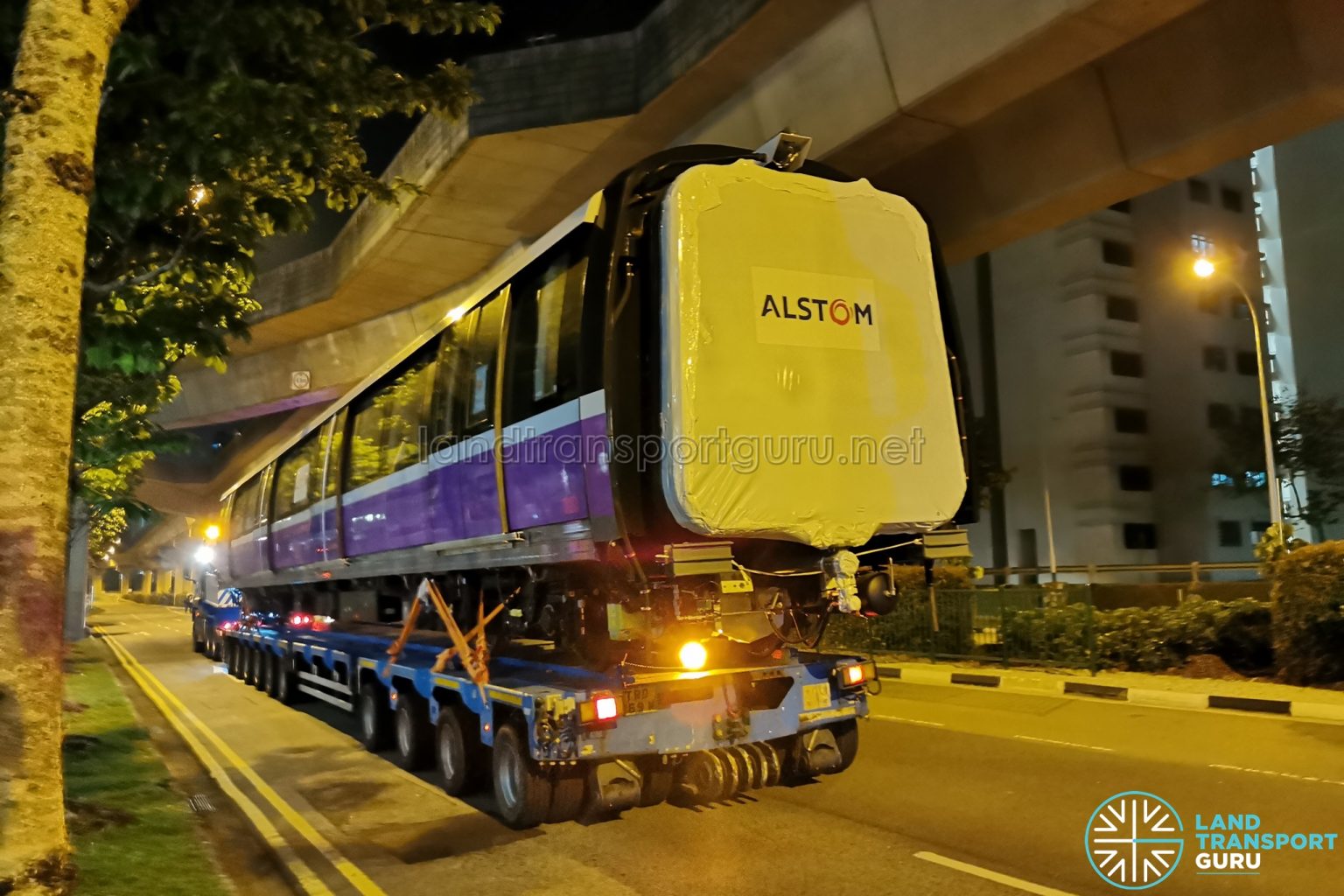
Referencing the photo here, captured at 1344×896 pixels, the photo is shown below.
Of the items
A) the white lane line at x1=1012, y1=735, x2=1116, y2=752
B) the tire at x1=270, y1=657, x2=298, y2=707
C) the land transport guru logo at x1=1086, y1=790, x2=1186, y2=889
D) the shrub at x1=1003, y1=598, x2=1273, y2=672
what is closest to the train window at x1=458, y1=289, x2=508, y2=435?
the land transport guru logo at x1=1086, y1=790, x2=1186, y2=889

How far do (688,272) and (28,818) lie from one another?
159 inches

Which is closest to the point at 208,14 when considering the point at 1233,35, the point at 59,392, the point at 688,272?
the point at 59,392

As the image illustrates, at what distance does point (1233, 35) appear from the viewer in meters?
9.61

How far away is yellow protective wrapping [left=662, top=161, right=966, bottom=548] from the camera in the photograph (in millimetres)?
5484

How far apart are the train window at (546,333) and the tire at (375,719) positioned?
14.7ft

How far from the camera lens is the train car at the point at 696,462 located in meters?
5.53

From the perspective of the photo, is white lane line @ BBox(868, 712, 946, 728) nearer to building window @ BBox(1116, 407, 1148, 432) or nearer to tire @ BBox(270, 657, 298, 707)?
tire @ BBox(270, 657, 298, 707)

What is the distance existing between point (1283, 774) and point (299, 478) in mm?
11216

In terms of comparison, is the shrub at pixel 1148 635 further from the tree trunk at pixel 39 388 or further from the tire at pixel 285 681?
the tree trunk at pixel 39 388

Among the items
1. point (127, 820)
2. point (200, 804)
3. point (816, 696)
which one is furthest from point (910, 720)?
point (127, 820)

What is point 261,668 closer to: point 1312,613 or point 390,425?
point 390,425

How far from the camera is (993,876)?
17.1ft

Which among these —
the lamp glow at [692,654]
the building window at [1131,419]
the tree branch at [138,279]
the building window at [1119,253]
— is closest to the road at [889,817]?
the lamp glow at [692,654]

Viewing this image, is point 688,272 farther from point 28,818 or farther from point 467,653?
point 28,818
